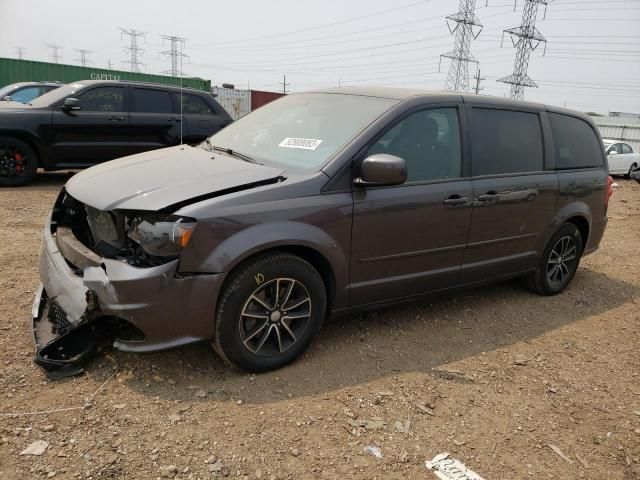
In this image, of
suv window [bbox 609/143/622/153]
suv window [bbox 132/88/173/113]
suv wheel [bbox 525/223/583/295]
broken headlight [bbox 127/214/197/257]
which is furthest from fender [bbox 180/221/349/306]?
suv window [bbox 609/143/622/153]

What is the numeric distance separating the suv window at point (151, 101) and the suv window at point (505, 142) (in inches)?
255

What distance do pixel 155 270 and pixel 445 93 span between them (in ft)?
Answer: 8.21

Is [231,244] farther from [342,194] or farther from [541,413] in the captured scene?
[541,413]

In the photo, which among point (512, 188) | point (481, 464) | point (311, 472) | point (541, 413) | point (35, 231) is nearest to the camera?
point (311, 472)

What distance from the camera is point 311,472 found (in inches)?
96.5

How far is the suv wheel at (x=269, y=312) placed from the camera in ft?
9.75

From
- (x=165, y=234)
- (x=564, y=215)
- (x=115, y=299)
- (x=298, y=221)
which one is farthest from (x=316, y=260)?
(x=564, y=215)

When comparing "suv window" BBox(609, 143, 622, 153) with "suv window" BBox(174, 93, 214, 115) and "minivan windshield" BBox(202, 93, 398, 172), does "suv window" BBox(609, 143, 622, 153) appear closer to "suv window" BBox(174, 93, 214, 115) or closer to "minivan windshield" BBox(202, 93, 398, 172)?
"suv window" BBox(174, 93, 214, 115)

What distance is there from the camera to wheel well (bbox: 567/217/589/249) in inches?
198

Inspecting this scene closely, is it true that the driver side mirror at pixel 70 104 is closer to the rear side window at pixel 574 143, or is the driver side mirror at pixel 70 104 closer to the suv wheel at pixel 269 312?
the suv wheel at pixel 269 312

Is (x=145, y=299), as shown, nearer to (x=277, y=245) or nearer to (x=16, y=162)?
(x=277, y=245)

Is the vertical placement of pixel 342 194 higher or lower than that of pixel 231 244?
higher

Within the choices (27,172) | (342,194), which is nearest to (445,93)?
(342,194)

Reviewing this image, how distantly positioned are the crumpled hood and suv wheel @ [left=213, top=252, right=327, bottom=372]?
0.52 meters
